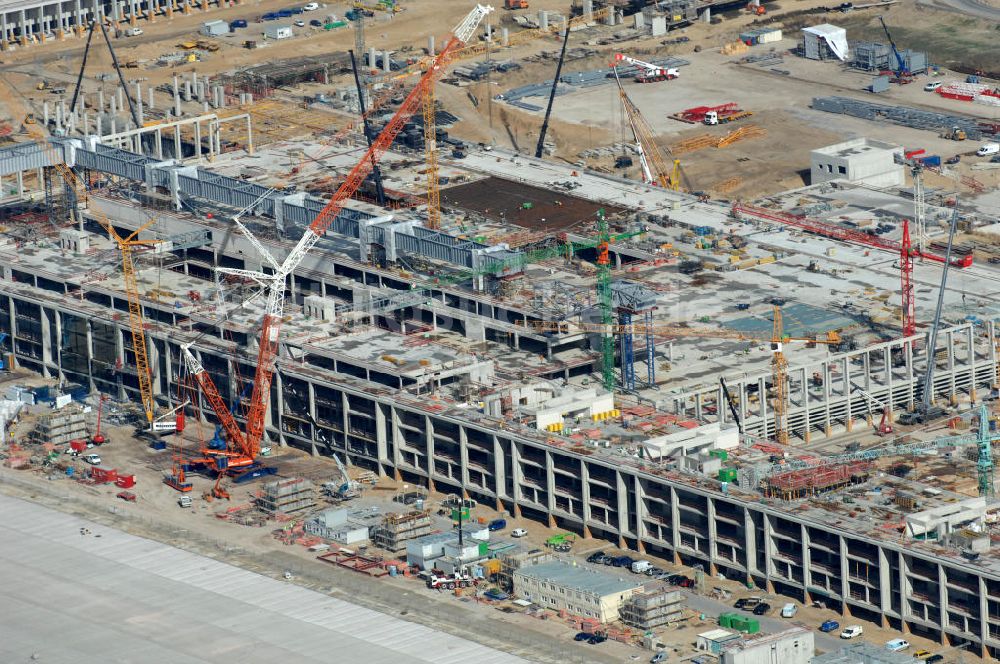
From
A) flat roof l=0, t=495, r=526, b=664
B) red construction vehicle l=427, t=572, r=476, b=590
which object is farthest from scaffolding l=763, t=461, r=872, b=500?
flat roof l=0, t=495, r=526, b=664

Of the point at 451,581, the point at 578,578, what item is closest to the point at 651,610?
the point at 578,578

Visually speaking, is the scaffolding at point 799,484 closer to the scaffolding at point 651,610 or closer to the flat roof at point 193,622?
the scaffolding at point 651,610

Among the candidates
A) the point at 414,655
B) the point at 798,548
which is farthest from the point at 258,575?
the point at 798,548

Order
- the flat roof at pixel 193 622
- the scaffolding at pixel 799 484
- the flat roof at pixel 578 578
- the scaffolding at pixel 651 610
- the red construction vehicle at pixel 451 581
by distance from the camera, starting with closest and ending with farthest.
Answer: the flat roof at pixel 193 622
the scaffolding at pixel 651 610
the flat roof at pixel 578 578
the red construction vehicle at pixel 451 581
the scaffolding at pixel 799 484

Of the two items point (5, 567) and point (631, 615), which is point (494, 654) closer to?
point (631, 615)

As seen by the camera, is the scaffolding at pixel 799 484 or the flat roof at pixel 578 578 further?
the scaffolding at pixel 799 484

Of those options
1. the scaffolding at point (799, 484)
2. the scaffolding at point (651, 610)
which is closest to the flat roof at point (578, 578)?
the scaffolding at point (651, 610)
